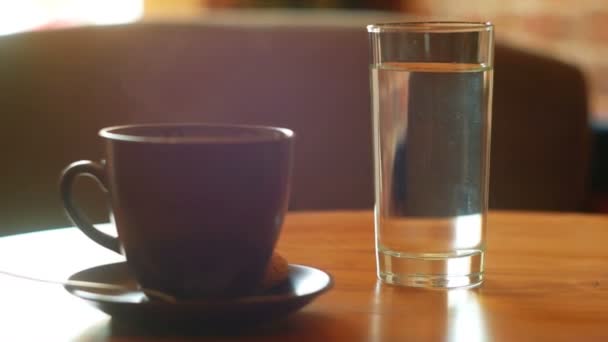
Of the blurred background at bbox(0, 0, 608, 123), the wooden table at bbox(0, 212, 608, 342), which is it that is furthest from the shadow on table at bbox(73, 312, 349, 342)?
the blurred background at bbox(0, 0, 608, 123)

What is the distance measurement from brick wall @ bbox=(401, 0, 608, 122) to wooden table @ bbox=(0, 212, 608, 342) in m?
1.85

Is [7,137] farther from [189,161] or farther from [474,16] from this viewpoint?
[474,16]

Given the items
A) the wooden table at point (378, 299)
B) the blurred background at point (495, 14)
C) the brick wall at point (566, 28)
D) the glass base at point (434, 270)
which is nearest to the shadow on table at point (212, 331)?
the wooden table at point (378, 299)

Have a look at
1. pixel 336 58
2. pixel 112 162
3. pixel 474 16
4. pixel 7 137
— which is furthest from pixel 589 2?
pixel 112 162

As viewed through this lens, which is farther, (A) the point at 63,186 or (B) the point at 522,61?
(B) the point at 522,61

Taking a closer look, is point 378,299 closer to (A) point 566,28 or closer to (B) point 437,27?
(B) point 437,27

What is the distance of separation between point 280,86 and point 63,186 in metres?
1.06

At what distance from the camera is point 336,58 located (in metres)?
1.61

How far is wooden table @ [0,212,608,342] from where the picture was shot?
485mm

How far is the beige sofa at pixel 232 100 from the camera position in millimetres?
1528

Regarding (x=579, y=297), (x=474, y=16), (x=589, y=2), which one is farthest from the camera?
(x=474, y=16)

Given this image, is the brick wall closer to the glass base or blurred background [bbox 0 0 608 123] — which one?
blurred background [bbox 0 0 608 123]

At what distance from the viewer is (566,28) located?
268 centimetres

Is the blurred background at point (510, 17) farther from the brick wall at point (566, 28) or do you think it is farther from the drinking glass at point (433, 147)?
the drinking glass at point (433, 147)
